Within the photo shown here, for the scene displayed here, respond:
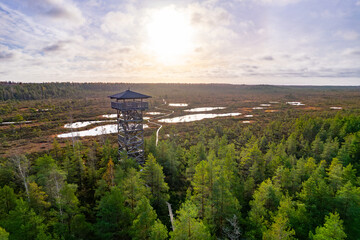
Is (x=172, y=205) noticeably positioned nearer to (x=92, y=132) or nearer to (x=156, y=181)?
(x=156, y=181)

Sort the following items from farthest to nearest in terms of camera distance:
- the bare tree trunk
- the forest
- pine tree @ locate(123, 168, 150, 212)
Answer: the bare tree trunk, pine tree @ locate(123, 168, 150, 212), the forest

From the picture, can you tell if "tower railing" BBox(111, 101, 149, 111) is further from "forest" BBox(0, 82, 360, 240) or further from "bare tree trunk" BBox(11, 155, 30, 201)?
"bare tree trunk" BBox(11, 155, 30, 201)

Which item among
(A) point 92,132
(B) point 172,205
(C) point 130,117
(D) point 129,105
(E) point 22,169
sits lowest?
(A) point 92,132

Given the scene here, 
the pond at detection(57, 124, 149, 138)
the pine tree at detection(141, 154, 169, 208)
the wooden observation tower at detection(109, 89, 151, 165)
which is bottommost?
the pond at detection(57, 124, 149, 138)

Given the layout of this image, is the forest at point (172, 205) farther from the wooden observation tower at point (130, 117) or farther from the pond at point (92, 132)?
the pond at point (92, 132)

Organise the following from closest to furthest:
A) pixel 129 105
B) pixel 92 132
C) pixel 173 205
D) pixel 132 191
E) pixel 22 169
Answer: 1. pixel 132 191
2. pixel 22 169
3. pixel 173 205
4. pixel 129 105
5. pixel 92 132

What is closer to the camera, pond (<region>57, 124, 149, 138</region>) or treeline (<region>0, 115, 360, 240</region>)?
treeline (<region>0, 115, 360, 240</region>)

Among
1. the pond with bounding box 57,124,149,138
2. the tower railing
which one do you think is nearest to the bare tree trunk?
the tower railing

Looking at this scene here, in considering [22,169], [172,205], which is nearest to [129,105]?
[22,169]

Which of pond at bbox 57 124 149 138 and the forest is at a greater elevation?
the forest

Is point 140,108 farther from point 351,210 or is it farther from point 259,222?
point 351,210

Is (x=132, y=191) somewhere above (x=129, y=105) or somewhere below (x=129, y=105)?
below
